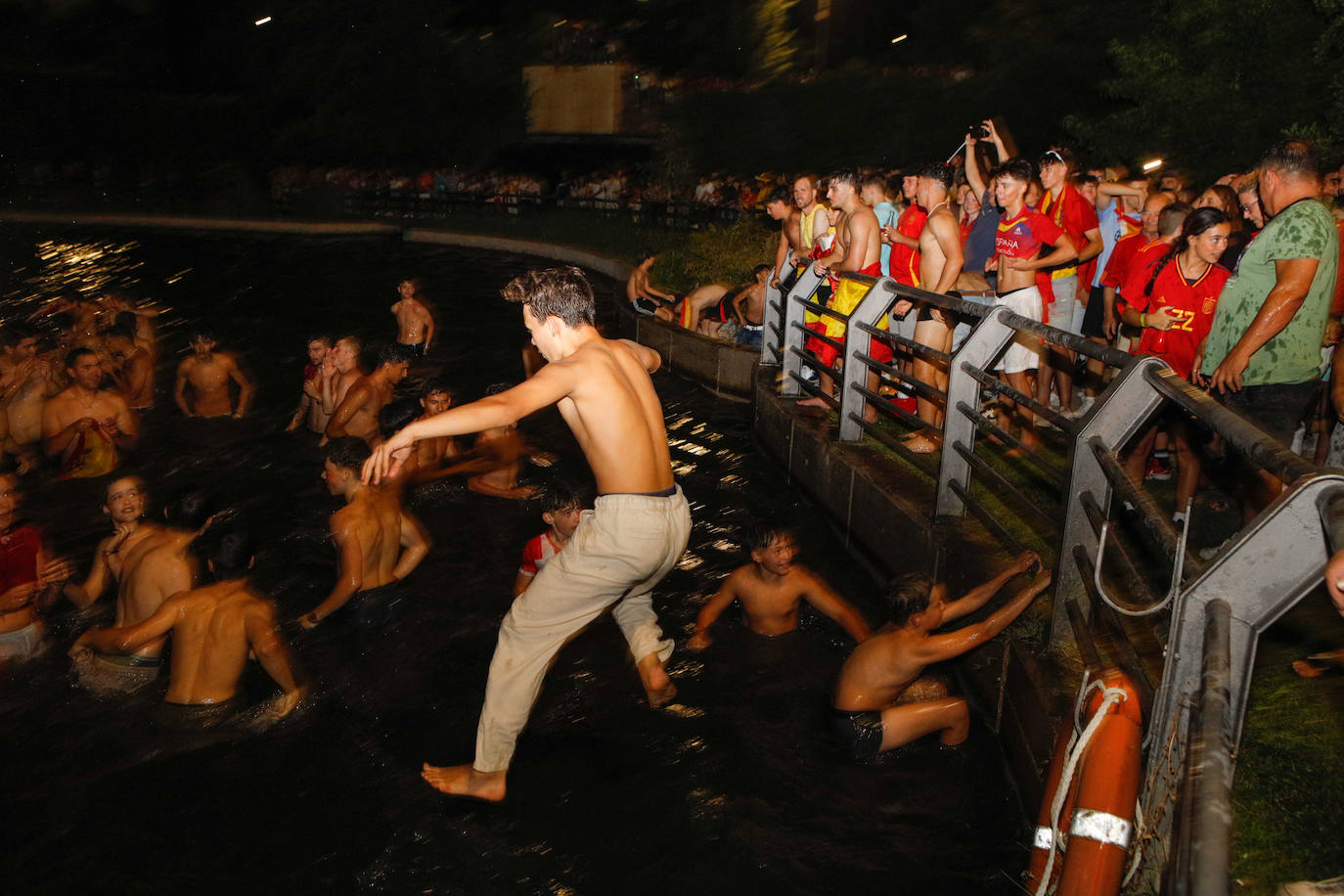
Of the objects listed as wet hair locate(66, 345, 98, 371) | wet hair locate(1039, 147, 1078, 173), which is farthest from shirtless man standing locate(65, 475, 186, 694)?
wet hair locate(1039, 147, 1078, 173)

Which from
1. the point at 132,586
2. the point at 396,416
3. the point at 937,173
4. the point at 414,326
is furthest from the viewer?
the point at 414,326

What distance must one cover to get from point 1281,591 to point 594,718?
3409mm

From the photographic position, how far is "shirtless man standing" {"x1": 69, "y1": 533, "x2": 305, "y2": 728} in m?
4.89

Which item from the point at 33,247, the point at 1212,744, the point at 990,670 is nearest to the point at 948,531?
the point at 990,670

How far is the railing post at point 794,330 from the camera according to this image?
341 inches

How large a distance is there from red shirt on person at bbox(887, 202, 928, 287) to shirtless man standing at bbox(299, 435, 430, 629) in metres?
4.22

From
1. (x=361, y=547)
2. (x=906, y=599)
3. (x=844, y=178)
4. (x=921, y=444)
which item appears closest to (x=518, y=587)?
(x=361, y=547)

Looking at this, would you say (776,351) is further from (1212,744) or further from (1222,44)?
(1222,44)

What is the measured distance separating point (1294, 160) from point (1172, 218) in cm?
169

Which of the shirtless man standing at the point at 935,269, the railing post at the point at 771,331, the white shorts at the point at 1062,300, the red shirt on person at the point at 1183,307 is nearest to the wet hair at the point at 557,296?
the red shirt on person at the point at 1183,307

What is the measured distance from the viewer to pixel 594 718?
5.09 m

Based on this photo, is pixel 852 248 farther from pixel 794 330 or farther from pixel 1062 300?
pixel 1062 300

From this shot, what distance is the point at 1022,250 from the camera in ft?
21.5

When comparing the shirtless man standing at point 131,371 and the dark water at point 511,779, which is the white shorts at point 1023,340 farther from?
the shirtless man standing at point 131,371
